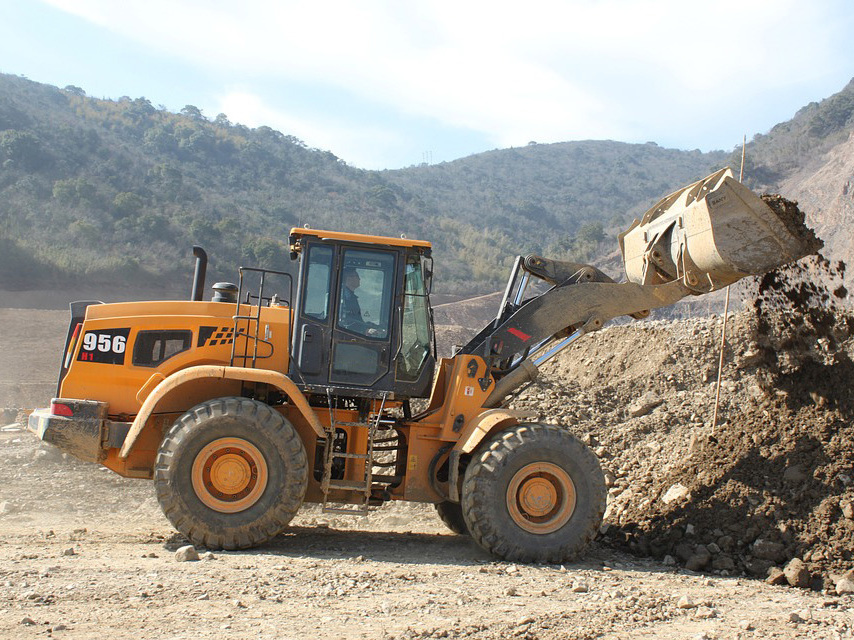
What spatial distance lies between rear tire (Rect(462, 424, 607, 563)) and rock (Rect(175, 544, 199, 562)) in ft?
7.07

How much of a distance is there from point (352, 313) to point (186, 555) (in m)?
2.35

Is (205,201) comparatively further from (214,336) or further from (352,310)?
(352,310)

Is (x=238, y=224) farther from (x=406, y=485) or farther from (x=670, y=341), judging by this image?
(x=406, y=485)

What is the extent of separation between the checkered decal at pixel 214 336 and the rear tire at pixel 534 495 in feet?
7.73

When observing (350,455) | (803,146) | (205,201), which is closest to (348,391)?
(350,455)

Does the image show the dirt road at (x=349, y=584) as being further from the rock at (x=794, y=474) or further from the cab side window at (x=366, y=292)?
the cab side window at (x=366, y=292)

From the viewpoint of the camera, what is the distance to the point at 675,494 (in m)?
8.20

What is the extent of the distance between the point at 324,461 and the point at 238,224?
3358 centimetres

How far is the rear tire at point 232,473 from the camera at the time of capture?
6.78 meters

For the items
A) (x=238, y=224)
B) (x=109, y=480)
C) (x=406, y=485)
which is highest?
(x=238, y=224)

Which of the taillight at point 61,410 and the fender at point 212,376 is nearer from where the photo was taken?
the fender at point 212,376

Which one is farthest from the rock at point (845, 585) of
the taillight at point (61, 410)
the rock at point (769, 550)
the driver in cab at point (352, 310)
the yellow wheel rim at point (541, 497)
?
the taillight at point (61, 410)

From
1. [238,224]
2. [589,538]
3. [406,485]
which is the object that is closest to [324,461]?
[406,485]

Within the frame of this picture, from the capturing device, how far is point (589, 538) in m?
7.05
